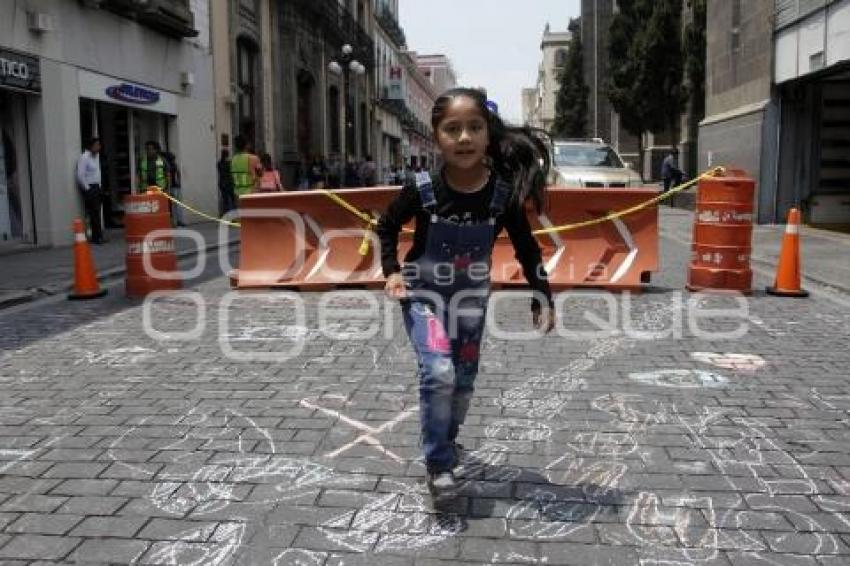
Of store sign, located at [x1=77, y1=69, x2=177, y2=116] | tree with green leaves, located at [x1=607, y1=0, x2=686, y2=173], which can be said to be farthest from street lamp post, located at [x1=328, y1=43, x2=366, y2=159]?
tree with green leaves, located at [x1=607, y1=0, x2=686, y2=173]

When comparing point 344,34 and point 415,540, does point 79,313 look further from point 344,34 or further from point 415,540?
point 344,34

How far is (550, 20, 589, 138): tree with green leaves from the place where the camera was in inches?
2633

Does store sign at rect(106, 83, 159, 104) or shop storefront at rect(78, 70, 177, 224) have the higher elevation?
store sign at rect(106, 83, 159, 104)

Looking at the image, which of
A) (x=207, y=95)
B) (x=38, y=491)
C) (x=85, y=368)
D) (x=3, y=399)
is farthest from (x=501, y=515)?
(x=207, y=95)

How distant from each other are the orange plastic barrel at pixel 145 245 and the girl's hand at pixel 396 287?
261 inches

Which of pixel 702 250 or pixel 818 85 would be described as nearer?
pixel 702 250

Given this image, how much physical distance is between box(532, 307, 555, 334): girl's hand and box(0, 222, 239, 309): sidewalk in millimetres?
6888

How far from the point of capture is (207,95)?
21797 mm

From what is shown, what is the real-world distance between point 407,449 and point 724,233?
5.79 meters

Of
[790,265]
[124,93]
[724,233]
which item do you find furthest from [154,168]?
[790,265]

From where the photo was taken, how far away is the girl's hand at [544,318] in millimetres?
3717

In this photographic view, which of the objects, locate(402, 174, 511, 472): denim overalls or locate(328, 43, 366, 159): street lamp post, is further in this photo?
locate(328, 43, 366, 159): street lamp post

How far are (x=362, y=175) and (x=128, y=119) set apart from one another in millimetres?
13357

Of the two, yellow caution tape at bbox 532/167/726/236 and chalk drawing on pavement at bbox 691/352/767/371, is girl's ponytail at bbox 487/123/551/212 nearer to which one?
chalk drawing on pavement at bbox 691/352/767/371
